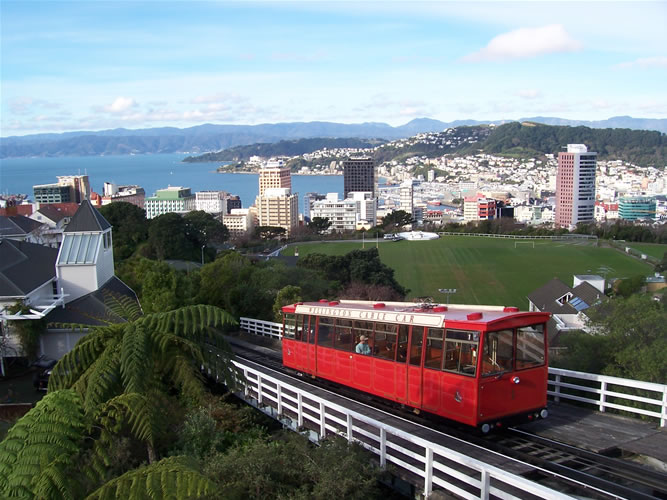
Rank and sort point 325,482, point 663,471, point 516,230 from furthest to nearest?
point 516,230, point 663,471, point 325,482

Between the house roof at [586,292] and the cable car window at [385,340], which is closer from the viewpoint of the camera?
the cable car window at [385,340]

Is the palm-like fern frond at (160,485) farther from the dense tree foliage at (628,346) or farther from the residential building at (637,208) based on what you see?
the residential building at (637,208)

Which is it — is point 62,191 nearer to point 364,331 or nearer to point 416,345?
point 364,331

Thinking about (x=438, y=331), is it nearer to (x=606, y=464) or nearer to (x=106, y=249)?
(x=606, y=464)

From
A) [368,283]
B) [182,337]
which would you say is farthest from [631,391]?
[368,283]

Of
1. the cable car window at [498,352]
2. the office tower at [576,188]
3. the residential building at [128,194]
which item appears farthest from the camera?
the office tower at [576,188]

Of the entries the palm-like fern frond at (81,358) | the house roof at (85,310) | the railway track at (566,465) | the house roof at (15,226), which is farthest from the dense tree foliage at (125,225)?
the railway track at (566,465)

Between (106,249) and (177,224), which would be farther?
(177,224)
